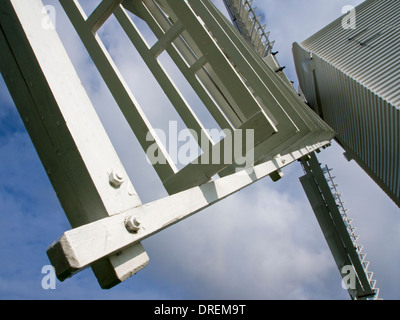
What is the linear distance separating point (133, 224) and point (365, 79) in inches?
316

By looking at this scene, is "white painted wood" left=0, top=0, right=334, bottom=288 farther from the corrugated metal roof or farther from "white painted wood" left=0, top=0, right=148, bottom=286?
the corrugated metal roof

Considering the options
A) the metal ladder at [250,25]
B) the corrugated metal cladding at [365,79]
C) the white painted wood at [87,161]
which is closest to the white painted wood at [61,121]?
the white painted wood at [87,161]

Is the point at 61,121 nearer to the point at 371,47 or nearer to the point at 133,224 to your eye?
the point at 133,224

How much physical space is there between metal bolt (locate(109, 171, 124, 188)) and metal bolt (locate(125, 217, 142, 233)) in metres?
0.11

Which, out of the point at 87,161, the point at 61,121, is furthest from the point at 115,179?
the point at 61,121

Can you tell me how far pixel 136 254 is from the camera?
85 cm

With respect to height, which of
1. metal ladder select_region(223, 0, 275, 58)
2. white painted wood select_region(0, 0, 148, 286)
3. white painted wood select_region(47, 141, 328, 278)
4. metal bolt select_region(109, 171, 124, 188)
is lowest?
white painted wood select_region(47, 141, 328, 278)

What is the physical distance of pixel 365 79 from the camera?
7.19 m

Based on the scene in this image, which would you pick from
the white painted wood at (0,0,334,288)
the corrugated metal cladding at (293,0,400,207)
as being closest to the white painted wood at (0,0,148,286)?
the white painted wood at (0,0,334,288)

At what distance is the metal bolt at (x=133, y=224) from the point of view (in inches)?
31.5

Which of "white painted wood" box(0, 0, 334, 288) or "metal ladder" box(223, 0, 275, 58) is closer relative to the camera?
"white painted wood" box(0, 0, 334, 288)

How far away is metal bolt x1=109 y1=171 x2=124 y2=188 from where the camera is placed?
85 centimetres
